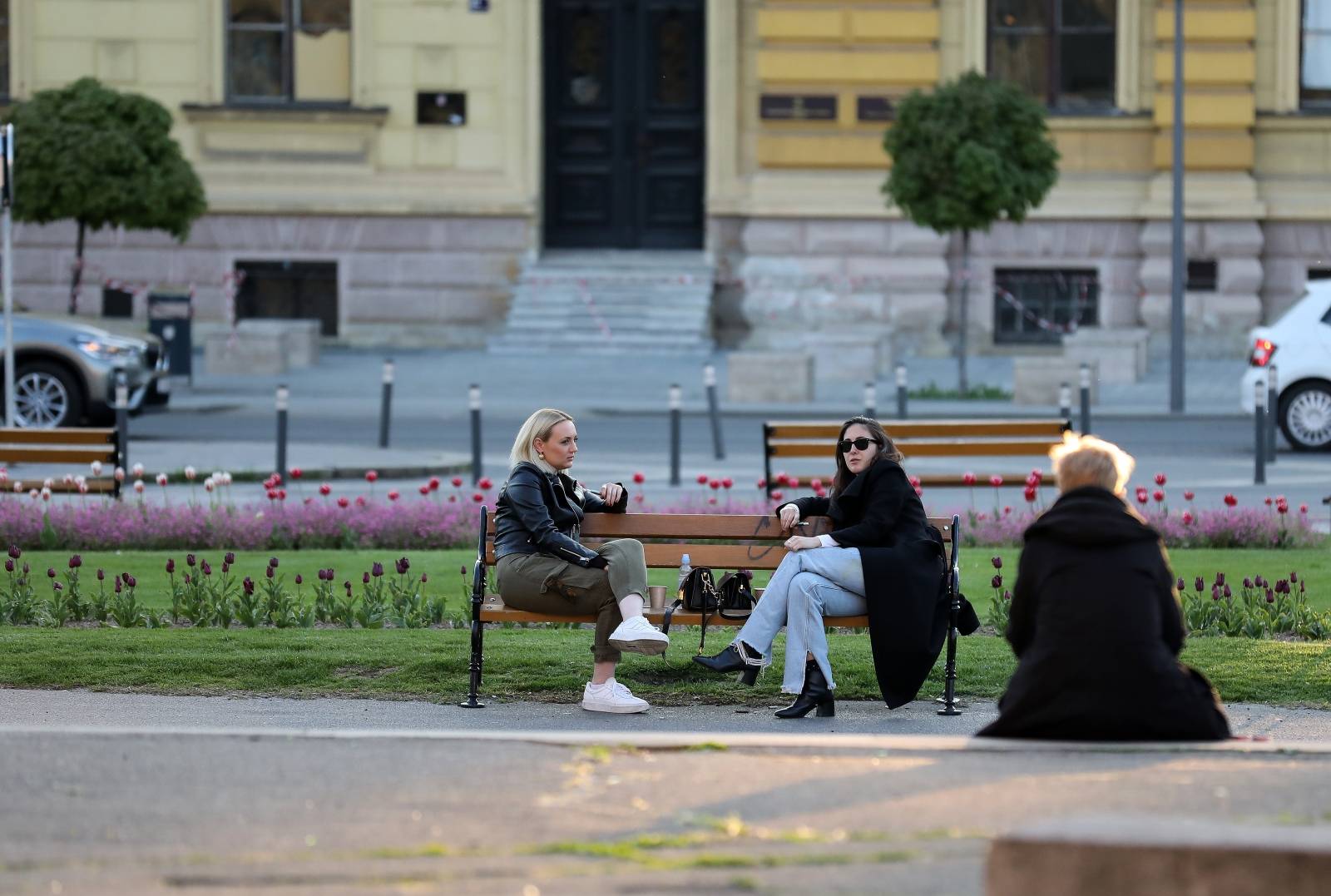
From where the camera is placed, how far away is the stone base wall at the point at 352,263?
30375 mm

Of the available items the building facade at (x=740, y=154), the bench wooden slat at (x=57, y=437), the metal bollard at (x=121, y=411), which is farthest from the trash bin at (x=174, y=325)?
the bench wooden slat at (x=57, y=437)

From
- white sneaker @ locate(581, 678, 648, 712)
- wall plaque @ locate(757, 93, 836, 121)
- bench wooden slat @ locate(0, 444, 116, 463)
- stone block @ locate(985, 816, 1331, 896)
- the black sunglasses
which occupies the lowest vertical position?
white sneaker @ locate(581, 678, 648, 712)

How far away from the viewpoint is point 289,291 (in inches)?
1215

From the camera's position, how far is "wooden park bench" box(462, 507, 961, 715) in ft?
28.8

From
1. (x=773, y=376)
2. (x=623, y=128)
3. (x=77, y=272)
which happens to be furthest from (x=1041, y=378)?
(x=77, y=272)

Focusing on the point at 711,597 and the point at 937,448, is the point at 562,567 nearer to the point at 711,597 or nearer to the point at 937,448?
the point at 711,597

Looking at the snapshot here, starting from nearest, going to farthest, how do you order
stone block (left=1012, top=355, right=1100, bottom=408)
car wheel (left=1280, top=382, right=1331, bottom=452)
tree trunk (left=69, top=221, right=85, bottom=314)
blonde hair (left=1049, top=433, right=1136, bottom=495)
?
blonde hair (left=1049, top=433, right=1136, bottom=495), car wheel (left=1280, top=382, right=1331, bottom=452), stone block (left=1012, top=355, right=1100, bottom=408), tree trunk (left=69, top=221, right=85, bottom=314)

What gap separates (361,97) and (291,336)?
376 cm

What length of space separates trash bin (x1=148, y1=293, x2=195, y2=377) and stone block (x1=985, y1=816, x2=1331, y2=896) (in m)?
23.2

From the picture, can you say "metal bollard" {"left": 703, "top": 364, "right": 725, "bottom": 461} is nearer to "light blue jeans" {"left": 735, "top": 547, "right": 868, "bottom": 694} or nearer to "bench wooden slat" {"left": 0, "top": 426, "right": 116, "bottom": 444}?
"bench wooden slat" {"left": 0, "top": 426, "right": 116, "bottom": 444}

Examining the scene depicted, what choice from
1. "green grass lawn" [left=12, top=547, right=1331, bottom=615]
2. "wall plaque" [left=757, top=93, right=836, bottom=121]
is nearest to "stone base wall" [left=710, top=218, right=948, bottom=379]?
"wall plaque" [left=757, top=93, right=836, bottom=121]

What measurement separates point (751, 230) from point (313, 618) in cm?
1966

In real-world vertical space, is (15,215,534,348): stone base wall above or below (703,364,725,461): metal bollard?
above

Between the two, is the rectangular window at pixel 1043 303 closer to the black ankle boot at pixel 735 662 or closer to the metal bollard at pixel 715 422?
the metal bollard at pixel 715 422
